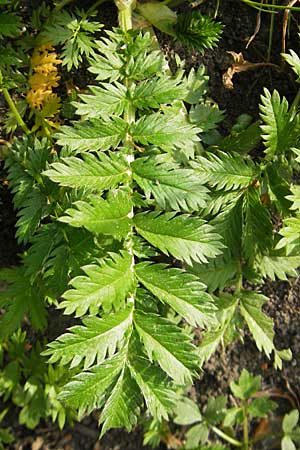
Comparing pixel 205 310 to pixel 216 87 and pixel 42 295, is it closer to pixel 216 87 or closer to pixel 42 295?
pixel 42 295

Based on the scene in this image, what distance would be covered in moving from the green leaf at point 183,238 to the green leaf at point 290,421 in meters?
1.02

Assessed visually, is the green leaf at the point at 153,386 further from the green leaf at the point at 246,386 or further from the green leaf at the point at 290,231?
the green leaf at the point at 246,386

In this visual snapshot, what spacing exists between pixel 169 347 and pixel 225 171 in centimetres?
46

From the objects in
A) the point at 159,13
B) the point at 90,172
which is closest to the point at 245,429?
the point at 90,172

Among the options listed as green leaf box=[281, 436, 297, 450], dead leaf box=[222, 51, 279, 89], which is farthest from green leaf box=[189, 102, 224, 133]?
green leaf box=[281, 436, 297, 450]

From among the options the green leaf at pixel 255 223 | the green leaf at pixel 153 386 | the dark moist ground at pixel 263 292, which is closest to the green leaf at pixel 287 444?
the dark moist ground at pixel 263 292

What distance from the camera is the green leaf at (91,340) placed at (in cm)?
110

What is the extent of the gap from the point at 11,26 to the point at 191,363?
858mm

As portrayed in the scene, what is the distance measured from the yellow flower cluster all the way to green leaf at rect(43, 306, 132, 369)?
0.67 metres

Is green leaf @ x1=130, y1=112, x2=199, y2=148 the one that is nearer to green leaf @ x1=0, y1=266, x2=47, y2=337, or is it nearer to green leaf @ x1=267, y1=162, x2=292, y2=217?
green leaf @ x1=267, y1=162, x2=292, y2=217

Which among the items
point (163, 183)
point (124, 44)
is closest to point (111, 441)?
point (163, 183)

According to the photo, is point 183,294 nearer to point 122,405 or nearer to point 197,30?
point 122,405

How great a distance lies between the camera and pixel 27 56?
159 cm

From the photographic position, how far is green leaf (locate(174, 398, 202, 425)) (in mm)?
1919
